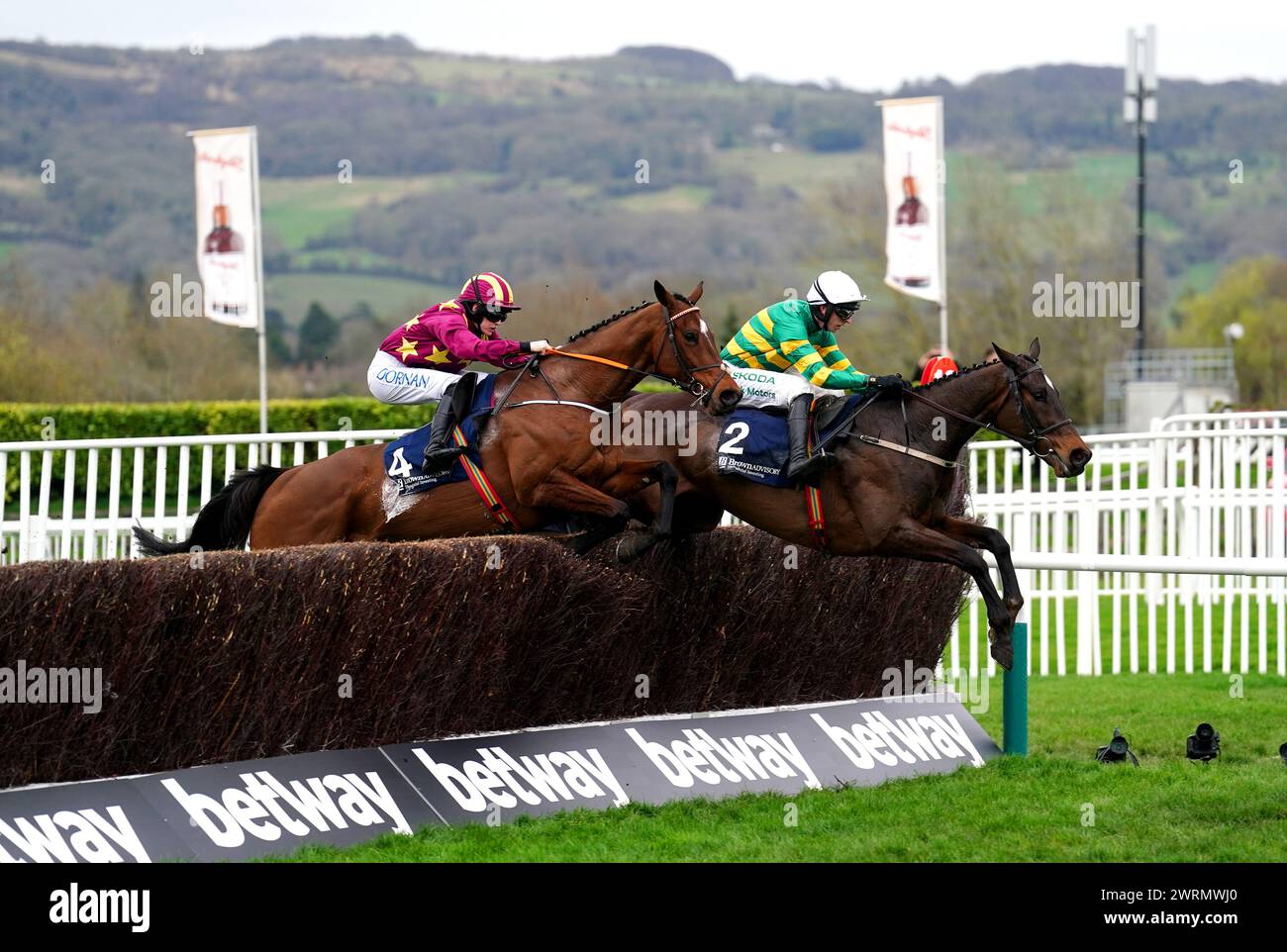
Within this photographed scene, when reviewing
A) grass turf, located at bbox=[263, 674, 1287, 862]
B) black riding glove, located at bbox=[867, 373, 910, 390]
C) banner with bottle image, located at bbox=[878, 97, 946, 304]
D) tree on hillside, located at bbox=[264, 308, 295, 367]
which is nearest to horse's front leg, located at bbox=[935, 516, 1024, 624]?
black riding glove, located at bbox=[867, 373, 910, 390]

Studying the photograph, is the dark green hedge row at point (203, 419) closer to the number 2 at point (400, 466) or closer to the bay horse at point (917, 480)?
the number 2 at point (400, 466)

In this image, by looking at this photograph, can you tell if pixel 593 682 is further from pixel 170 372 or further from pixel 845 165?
pixel 845 165

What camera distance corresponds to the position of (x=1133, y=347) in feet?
151

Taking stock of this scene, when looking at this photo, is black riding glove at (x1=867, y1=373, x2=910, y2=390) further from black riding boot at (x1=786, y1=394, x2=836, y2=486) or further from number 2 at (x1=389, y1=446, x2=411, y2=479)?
number 2 at (x1=389, y1=446, x2=411, y2=479)

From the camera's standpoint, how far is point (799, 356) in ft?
24.6

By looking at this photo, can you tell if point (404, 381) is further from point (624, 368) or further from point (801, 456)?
point (801, 456)

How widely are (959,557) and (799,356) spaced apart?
124 centimetres

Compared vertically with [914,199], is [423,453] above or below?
below

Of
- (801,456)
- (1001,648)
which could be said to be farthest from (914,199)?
(1001,648)

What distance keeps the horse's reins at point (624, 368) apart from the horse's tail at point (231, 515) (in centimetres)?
143

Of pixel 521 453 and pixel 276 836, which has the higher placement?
pixel 521 453
